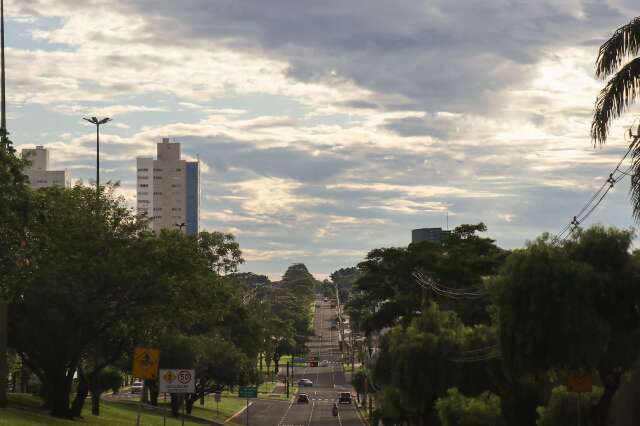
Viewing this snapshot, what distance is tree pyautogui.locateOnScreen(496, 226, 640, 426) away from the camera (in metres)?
30.1

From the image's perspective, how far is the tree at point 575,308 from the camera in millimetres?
30109

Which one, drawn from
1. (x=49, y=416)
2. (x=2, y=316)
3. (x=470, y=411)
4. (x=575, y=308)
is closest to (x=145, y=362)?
(x=575, y=308)

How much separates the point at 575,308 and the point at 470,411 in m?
12.9

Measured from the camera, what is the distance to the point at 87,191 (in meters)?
55.7

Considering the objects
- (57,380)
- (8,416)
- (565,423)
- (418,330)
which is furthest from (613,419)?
(57,380)

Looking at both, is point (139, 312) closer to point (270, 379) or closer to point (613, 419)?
point (613, 419)

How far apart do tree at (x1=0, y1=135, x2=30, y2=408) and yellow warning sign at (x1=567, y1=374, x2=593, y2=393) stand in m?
18.7

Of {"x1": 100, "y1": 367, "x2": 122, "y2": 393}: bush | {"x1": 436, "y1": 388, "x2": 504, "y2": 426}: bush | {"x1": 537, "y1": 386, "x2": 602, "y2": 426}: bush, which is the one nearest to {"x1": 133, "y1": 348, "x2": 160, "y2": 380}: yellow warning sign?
{"x1": 537, "y1": 386, "x2": 602, "y2": 426}: bush

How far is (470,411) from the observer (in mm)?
42031

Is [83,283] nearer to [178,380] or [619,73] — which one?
[178,380]

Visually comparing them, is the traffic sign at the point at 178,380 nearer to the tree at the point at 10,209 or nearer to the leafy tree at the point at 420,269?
the tree at the point at 10,209

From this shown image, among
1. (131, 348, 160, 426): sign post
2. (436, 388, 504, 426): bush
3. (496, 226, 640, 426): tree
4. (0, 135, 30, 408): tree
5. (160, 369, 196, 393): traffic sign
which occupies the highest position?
(0, 135, 30, 408): tree

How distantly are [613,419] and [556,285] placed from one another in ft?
32.7

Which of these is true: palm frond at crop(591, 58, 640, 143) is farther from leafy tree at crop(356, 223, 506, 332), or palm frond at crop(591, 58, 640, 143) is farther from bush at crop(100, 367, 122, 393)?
bush at crop(100, 367, 122, 393)
